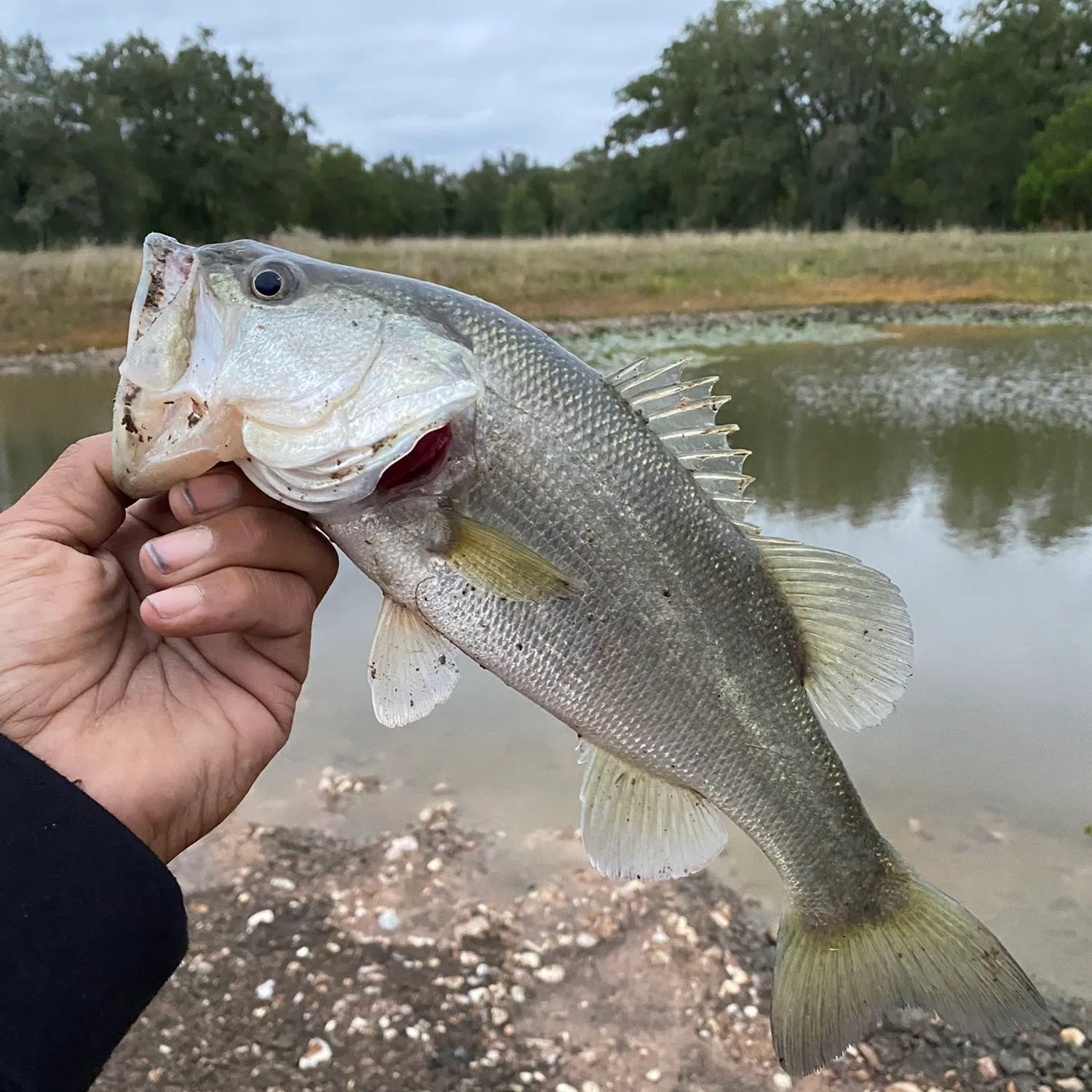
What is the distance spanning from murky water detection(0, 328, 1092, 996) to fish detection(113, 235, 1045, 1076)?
42.0 inches

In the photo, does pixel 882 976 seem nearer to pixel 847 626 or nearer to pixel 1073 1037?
pixel 847 626

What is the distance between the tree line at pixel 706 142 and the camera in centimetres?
2095

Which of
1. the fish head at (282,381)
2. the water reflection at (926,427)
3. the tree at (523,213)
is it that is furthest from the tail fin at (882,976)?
the tree at (523,213)

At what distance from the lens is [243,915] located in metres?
2.77

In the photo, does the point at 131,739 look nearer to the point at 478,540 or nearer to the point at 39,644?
the point at 39,644

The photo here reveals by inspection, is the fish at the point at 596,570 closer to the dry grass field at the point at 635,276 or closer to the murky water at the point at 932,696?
the murky water at the point at 932,696

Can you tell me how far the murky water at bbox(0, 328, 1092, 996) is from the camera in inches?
118

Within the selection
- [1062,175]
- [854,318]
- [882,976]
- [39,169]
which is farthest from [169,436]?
[1062,175]

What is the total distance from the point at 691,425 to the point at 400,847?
198 cm

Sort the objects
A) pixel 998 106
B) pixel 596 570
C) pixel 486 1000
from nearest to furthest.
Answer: pixel 596 570
pixel 486 1000
pixel 998 106

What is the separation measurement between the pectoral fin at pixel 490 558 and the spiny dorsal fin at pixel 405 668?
173 mm

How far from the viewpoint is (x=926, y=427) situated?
24.8ft

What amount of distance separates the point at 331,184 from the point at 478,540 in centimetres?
4250

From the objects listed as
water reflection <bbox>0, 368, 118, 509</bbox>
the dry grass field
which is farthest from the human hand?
the dry grass field
